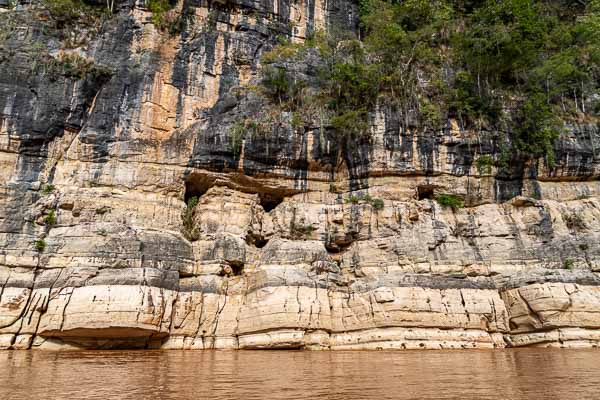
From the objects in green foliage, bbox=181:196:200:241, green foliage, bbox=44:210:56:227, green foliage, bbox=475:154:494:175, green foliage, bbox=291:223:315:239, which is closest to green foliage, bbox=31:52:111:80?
green foliage, bbox=44:210:56:227

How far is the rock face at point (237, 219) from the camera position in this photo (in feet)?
47.5

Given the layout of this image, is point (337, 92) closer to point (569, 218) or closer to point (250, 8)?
point (250, 8)

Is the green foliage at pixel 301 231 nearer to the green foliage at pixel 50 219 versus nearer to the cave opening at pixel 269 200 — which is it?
the cave opening at pixel 269 200

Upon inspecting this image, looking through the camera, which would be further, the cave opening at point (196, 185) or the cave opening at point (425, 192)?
the cave opening at point (425, 192)

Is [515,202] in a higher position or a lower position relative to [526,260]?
higher

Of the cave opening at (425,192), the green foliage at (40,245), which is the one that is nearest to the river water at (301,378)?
the green foliage at (40,245)

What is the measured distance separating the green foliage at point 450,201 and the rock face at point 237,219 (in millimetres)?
324

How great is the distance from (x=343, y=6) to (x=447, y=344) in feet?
67.3

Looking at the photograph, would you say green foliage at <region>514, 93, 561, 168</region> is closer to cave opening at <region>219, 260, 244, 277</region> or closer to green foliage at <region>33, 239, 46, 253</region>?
cave opening at <region>219, 260, 244, 277</region>

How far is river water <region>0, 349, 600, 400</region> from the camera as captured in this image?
19.5 ft

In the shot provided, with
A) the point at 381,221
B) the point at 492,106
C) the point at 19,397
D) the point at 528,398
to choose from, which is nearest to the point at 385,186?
the point at 381,221

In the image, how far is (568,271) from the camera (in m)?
15.7

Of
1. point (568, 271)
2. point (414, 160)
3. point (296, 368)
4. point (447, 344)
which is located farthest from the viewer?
point (414, 160)

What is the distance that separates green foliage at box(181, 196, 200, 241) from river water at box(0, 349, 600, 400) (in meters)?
7.09
